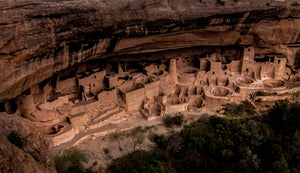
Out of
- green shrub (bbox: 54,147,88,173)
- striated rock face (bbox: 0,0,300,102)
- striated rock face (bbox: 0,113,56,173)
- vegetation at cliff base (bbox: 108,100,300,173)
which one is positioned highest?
striated rock face (bbox: 0,0,300,102)

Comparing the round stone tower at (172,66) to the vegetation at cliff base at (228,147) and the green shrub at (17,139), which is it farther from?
the green shrub at (17,139)

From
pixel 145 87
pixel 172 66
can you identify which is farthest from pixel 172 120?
pixel 172 66

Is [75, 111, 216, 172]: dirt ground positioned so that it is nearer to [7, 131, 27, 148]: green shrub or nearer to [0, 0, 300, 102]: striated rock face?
[0, 0, 300, 102]: striated rock face

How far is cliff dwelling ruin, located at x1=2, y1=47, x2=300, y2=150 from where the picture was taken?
1081 centimetres

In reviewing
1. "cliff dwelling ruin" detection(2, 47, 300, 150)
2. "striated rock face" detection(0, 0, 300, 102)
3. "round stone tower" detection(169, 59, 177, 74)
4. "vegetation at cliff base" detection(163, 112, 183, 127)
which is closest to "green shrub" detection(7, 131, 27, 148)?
"striated rock face" detection(0, 0, 300, 102)

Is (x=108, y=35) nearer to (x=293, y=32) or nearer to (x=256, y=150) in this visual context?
(x=256, y=150)

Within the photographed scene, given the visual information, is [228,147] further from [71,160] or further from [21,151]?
[21,151]

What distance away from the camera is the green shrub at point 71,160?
950cm

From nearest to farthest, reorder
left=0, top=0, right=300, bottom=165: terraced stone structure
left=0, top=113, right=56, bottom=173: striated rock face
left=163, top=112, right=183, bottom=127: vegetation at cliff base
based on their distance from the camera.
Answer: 1. left=0, top=113, right=56, bottom=173: striated rock face
2. left=0, top=0, right=300, bottom=165: terraced stone structure
3. left=163, top=112, right=183, bottom=127: vegetation at cliff base

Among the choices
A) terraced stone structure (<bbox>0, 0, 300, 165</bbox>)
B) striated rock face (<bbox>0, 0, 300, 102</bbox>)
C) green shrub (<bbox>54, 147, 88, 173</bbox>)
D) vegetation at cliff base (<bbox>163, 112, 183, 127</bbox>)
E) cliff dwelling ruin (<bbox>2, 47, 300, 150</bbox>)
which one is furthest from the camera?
vegetation at cliff base (<bbox>163, 112, 183, 127</bbox>)

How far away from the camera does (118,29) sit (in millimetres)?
10156

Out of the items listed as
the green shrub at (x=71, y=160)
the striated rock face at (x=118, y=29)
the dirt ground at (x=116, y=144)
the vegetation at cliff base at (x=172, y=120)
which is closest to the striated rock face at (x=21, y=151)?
the striated rock face at (x=118, y=29)

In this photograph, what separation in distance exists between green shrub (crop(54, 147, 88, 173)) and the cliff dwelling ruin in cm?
62

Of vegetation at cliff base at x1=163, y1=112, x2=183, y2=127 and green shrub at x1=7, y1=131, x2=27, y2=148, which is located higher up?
green shrub at x1=7, y1=131, x2=27, y2=148
